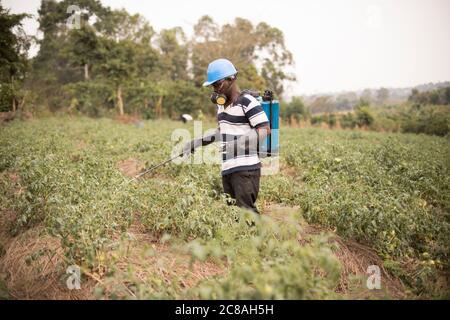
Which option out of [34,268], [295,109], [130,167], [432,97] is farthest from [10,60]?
[432,97]

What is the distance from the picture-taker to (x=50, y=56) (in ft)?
101

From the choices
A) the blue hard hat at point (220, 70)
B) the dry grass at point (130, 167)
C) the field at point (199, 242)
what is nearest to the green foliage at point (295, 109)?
the dry grass at point (130, 167)

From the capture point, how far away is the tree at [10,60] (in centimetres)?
1830

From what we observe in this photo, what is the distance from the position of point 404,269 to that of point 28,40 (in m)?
24.1

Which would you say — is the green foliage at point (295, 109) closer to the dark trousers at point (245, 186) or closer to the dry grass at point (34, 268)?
the dark trousers at point (245, 186)

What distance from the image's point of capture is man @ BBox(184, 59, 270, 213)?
342 centimetres

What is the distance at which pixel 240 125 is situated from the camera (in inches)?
139

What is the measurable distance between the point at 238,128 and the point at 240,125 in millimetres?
35

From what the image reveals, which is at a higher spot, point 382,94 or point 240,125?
point 382,94

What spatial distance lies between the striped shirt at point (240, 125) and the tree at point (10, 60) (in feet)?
59.9

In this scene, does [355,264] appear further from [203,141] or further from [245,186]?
[203,141]
